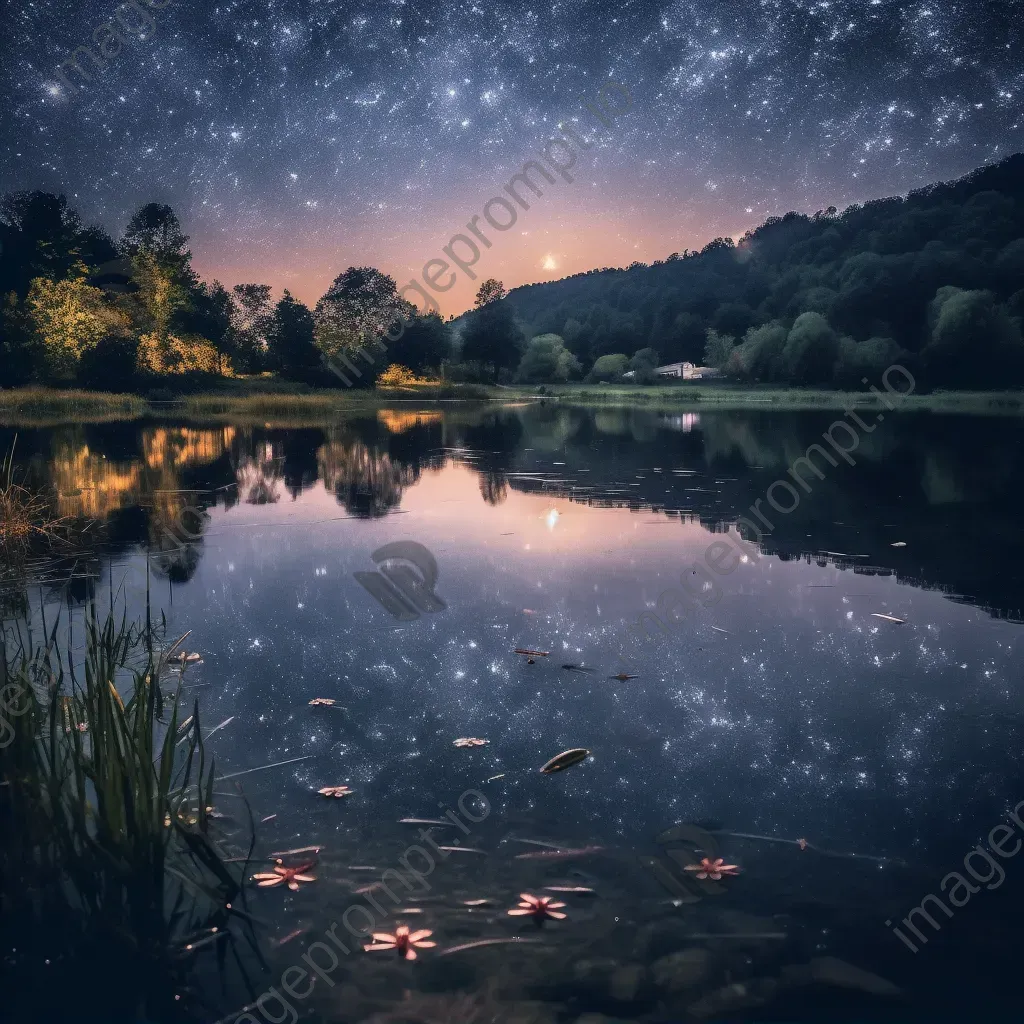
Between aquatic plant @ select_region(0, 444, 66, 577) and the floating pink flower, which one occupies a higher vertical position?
aquatic plant @ select_region(0, 444, 66, 577)

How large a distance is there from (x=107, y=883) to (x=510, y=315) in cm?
10624

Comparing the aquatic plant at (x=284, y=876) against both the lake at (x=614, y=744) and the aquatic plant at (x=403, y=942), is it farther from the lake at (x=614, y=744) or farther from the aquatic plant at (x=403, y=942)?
the aquatic plant at (x=403, y=942)

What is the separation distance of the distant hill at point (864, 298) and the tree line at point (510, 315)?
9.1 inches

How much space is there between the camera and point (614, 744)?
506 centimetres

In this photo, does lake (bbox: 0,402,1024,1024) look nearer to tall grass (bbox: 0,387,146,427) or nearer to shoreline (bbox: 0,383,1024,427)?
tall grass (bbox: 0,387,146,427)

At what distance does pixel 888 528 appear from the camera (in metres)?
12.3

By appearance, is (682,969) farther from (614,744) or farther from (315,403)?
(315,403)

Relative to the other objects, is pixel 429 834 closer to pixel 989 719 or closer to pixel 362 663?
pixel 362 663

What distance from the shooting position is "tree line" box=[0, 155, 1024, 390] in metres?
56.9

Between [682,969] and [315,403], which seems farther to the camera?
[315,403]
